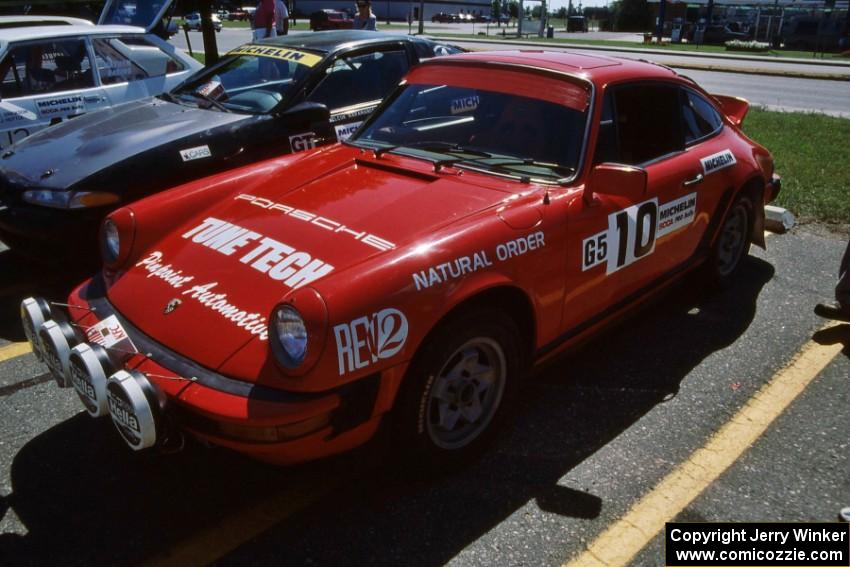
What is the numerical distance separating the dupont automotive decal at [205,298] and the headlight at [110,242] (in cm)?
15

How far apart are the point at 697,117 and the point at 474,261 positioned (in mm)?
2284

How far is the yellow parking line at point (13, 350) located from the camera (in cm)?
368

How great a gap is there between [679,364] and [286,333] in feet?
7.63

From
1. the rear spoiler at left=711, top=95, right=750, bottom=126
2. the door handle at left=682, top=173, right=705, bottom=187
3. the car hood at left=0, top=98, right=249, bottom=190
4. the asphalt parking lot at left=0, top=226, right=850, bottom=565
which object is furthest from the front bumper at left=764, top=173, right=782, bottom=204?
the car hood at left=0, top=98, right=249, bottom=190

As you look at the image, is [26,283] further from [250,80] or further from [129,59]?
[129,59]

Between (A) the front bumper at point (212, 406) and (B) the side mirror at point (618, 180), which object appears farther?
(B) the side mirror at point (618, 180)

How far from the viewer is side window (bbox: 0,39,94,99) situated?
237 inches

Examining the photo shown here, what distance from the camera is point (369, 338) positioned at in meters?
2.29

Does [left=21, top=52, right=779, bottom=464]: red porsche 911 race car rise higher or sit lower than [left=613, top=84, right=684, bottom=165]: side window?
lower

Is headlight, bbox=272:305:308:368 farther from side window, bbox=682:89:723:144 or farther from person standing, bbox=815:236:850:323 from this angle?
person standing, bbox=815:236:850:323

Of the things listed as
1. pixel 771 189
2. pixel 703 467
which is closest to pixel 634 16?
pixel 771 189

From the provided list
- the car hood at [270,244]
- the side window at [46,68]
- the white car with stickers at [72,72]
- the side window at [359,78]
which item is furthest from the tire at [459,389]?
the side window at [46,68]

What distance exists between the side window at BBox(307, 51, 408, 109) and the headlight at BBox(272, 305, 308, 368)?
327cm

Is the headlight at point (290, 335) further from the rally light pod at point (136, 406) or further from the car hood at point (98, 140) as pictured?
the car hood at point (98, 140)
